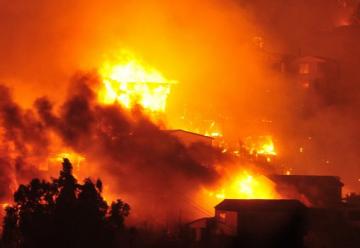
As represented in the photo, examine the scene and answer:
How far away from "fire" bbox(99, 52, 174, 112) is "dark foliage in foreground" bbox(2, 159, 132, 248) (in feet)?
71.9

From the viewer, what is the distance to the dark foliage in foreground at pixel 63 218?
18.2 metres

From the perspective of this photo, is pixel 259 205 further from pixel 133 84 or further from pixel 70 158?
pixel 133 84

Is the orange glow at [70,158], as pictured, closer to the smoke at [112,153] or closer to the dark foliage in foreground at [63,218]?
the smoke at [112,153]

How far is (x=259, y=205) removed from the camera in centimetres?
2927

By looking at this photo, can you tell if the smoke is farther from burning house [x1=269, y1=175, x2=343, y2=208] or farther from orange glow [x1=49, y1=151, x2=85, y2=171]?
burning house [x1=269, y1=175, x2=343, y2=208]

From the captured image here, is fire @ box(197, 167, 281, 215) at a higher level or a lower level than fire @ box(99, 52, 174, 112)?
lower

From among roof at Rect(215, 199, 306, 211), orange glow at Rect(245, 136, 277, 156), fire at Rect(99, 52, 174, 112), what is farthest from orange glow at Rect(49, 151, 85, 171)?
orange glow at Rect(245, 136, 277, 156)

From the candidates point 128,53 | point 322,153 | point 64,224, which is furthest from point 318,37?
point 64,224

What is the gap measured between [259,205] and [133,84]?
62.2ft

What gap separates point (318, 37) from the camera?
64.8m

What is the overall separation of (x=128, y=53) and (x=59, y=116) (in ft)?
43.4

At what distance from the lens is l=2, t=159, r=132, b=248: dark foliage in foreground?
59.6ft

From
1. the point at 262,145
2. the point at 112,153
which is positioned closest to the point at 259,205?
the point at 112,153

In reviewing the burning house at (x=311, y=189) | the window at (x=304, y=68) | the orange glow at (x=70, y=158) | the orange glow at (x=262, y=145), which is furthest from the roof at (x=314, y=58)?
the orange glow at (x=70, y=158)
